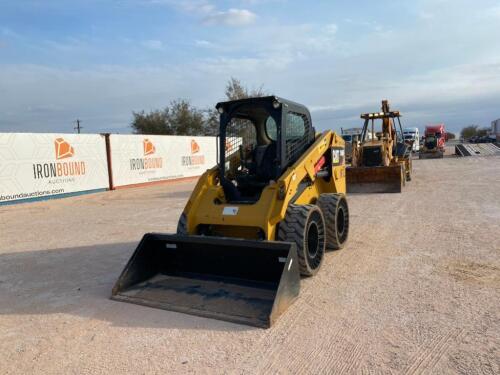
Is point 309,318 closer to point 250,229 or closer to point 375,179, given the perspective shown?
point 250,229

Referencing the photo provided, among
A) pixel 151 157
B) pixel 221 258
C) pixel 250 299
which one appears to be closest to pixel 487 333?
pixel 250 299

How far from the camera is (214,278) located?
17.2 ft

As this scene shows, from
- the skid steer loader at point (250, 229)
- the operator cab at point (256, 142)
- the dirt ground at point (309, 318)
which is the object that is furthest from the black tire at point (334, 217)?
the operator cab at point (256, 142)

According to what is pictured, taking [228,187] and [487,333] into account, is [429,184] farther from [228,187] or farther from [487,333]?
[487,333]

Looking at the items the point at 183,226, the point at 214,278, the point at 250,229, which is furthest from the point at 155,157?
the point at 214,278

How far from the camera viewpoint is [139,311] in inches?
184

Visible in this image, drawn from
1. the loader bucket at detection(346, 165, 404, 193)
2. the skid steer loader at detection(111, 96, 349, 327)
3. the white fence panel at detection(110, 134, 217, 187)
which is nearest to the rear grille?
the loader bucket at detection(346, 165, 404, 193)

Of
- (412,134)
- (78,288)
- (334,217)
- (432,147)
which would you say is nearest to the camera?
(78,288)

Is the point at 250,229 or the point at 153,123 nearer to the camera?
the point at 250,229

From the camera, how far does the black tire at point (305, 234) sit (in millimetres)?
5203

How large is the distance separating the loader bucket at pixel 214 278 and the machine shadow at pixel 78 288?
15 cm

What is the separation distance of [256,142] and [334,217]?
5.46 feet

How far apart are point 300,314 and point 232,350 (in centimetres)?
98

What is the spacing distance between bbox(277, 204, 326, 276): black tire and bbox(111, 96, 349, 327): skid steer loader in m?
0.01
